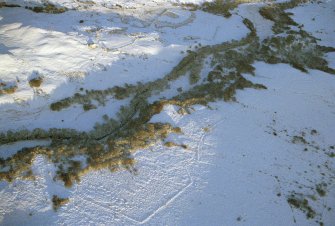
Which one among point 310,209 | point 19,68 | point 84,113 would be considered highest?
point 19,68

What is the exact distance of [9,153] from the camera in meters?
22.2

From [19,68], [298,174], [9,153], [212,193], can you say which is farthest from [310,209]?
[19,68]

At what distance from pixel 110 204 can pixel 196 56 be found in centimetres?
1754

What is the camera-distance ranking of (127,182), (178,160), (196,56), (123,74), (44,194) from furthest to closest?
(196,56) → (123,74) → (178,160) → (127,182) → (44,194)

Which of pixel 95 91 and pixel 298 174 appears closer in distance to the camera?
pixel 298 174

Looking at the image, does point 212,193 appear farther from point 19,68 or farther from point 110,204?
point 19,68

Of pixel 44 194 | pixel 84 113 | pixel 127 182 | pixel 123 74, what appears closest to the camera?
pixel 44 194

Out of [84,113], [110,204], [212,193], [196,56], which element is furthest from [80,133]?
[196,56]

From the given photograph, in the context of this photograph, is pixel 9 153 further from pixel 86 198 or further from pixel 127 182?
pixel 127 182

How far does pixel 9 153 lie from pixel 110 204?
728cm

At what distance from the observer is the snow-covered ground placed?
2080 centimetres

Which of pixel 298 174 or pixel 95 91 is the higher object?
pixel 95 91

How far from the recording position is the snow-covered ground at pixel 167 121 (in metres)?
20.8

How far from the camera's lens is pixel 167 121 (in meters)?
26.1
